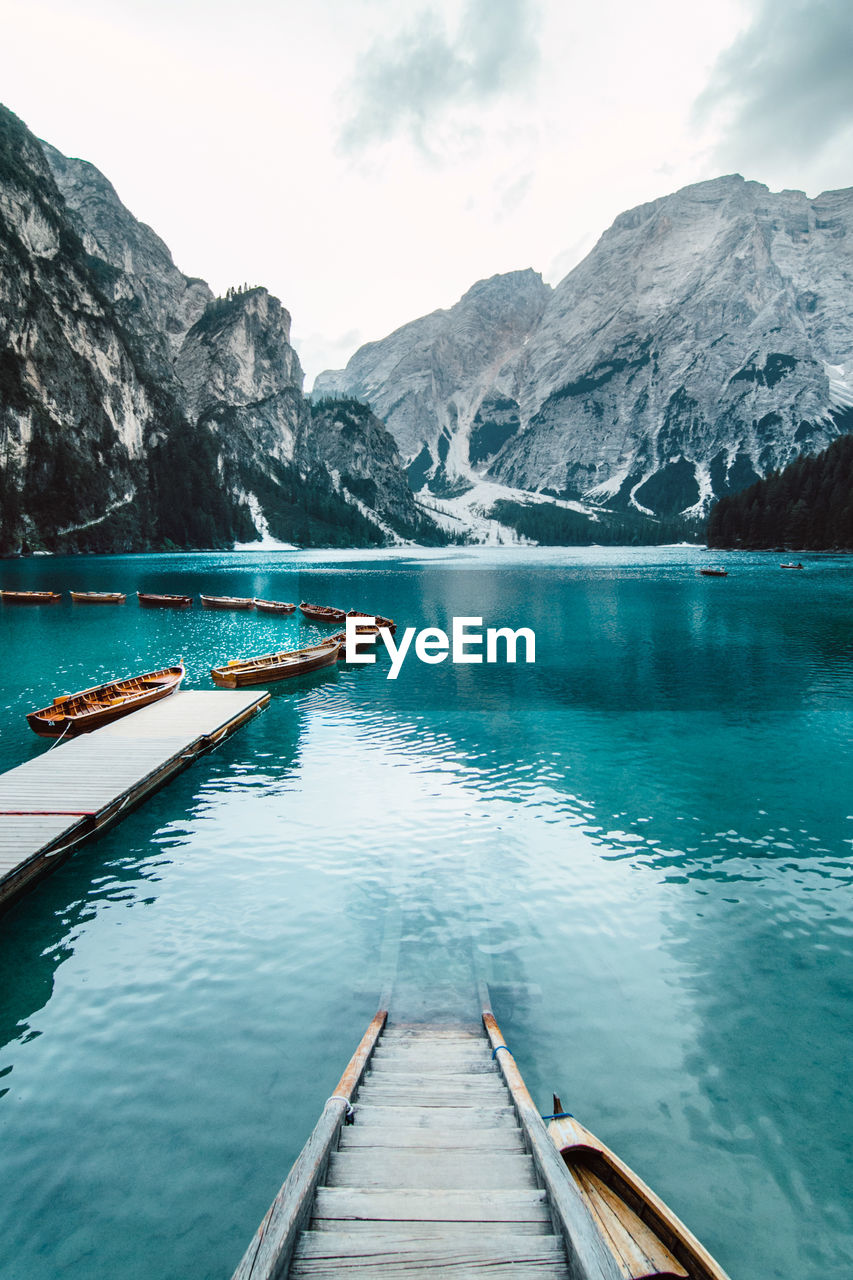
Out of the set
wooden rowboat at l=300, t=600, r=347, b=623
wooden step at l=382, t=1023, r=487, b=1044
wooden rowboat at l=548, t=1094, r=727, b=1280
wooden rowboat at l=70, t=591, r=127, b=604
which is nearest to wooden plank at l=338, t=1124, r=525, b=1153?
wooden rowboat at l=548, t=1094, r=727, b=1280

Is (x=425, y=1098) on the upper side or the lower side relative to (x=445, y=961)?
upper

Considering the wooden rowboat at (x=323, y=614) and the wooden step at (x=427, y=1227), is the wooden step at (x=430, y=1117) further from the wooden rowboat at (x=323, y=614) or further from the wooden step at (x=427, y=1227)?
the wooden rowboat at (x=323, y=614)

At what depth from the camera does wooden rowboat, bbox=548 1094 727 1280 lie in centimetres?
607

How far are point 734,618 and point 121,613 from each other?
71062 mm

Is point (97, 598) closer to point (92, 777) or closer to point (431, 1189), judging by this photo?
point (92, 777)

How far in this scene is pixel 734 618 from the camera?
67.9m

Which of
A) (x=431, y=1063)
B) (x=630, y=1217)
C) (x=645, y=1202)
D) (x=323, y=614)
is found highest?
(x=323, y=614)

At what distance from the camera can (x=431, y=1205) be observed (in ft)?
18.6

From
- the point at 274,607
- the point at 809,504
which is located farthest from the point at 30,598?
the point at 809,504

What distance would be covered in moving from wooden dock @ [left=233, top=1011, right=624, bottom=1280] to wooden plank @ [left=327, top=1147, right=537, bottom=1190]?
0.04 ft

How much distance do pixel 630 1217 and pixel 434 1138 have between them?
88.3 inches

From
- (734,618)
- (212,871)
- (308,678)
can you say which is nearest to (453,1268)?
(212,871)

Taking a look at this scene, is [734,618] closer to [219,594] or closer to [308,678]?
[308,678]

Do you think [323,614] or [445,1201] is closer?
[445,1201]
